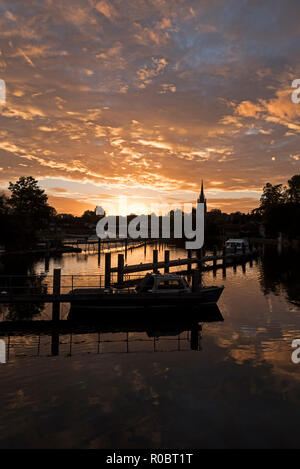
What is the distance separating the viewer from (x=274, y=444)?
859cm

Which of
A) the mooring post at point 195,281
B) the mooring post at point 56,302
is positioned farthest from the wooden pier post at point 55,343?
the mooring post at point 195,281

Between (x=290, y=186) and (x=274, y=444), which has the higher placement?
(x=290, y=186)

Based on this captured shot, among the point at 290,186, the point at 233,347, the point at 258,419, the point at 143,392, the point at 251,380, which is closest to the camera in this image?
the point at 258,419

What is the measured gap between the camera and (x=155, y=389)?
11578 mm

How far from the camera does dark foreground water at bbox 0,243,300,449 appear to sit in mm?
8922

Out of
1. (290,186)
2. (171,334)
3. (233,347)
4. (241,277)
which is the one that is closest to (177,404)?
(233,347)
